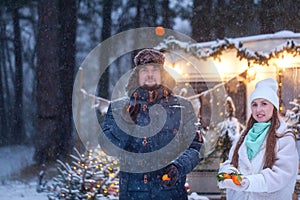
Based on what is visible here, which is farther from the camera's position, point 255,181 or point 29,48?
point 29,48

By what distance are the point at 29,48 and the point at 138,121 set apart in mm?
23918

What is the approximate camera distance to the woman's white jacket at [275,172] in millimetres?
2959

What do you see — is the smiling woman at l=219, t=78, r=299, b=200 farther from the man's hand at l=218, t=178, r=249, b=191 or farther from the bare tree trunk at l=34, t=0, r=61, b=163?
the bare tree trunk at l=34, t=0, r=61, b=163

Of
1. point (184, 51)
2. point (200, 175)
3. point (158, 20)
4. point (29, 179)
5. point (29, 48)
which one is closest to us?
point (200, 175)

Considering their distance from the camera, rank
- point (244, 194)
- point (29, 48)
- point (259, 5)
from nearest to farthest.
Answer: point (244, 194), point (259, 5), point (29, 48)

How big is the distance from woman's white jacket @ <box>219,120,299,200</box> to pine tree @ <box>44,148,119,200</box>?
3635mm

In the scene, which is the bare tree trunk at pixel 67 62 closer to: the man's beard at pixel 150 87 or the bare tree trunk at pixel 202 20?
the bare tree trunk at pixel 202 20

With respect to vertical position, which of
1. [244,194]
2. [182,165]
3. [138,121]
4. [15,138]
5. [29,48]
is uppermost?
[29,48]

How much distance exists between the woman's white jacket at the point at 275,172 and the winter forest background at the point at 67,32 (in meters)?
11.9

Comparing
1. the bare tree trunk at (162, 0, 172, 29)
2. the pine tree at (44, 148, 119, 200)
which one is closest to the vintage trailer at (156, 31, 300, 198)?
the pine tree at (44, 148, 119, 200)

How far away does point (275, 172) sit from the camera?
2967 millimetres

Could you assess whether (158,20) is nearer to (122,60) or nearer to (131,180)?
(122,60)

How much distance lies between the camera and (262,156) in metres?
3.09

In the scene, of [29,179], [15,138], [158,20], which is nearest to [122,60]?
[158,20]
